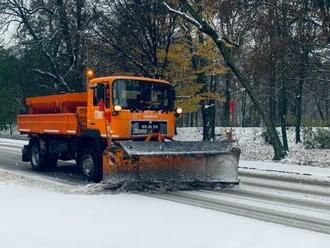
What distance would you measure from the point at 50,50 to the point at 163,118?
2234 centimetres

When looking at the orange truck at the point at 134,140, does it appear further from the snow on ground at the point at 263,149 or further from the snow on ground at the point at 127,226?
the snow on ground at the point at 263,149

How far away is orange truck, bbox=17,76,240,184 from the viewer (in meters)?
11.8

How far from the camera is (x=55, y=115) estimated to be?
1543 cm

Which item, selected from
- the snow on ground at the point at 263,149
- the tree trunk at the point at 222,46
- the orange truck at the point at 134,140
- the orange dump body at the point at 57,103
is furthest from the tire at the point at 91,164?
the snow on ground at the point at 263,149

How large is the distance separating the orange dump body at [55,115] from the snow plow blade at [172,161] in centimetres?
292

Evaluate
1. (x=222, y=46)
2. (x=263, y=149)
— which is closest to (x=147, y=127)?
(x=222, y=46)

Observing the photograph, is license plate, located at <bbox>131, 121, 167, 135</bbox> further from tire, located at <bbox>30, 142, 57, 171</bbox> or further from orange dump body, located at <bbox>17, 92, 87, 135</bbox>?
tire, located at <bbox>30, 142, 57, 171</bbox>

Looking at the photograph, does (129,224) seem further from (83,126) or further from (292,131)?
(292,131)

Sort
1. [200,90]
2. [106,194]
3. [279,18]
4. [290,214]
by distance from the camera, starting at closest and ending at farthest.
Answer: [290,214]
[106,194]
[279,18]
[200,90]

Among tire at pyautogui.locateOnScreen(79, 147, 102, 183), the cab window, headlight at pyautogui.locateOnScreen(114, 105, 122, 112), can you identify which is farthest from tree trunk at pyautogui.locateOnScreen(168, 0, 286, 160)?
headlight at pyautogui.locateOnScreen(114, 105, 122, 112)

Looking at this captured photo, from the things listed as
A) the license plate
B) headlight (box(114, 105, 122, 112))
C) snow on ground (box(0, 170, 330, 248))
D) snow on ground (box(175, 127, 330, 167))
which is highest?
headlight (box(114, 105, 122, 112))

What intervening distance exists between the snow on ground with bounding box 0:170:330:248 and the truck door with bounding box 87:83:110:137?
3048 millimetres

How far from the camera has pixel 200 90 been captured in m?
25.1

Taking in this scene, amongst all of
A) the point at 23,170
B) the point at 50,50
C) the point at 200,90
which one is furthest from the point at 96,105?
the point at 50,50
